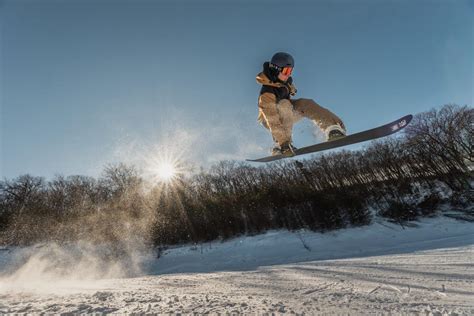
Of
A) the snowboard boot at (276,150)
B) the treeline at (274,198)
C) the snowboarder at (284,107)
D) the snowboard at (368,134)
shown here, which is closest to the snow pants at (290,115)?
the snowboarder at (284,107)

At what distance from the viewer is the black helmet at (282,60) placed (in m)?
4.43

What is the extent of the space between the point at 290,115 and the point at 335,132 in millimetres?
925

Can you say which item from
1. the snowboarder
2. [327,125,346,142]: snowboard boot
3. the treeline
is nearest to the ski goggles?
the snowboarder

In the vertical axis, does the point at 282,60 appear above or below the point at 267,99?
above

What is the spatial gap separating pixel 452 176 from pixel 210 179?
26347mm

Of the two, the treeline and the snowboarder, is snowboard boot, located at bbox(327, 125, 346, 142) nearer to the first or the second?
the snowboarder

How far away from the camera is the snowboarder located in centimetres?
454

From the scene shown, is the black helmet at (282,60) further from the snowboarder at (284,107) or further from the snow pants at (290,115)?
the snow pants at (290,115)

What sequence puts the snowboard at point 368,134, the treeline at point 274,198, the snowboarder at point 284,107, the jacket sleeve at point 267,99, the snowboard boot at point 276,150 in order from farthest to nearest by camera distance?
the treeline at point 274,198 → the snowboard boot at point 276,150 → the snowboard at point 368,134 → the jacket sleeve at point 267,99 → the snowboarder at point 284,107

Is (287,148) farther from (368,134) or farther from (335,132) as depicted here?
(368,134)

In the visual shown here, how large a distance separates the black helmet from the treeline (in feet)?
59.2

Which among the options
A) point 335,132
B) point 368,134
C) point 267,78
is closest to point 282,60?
point 267,78

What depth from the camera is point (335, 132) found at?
4.60 m

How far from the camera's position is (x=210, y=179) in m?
→ 33.7
